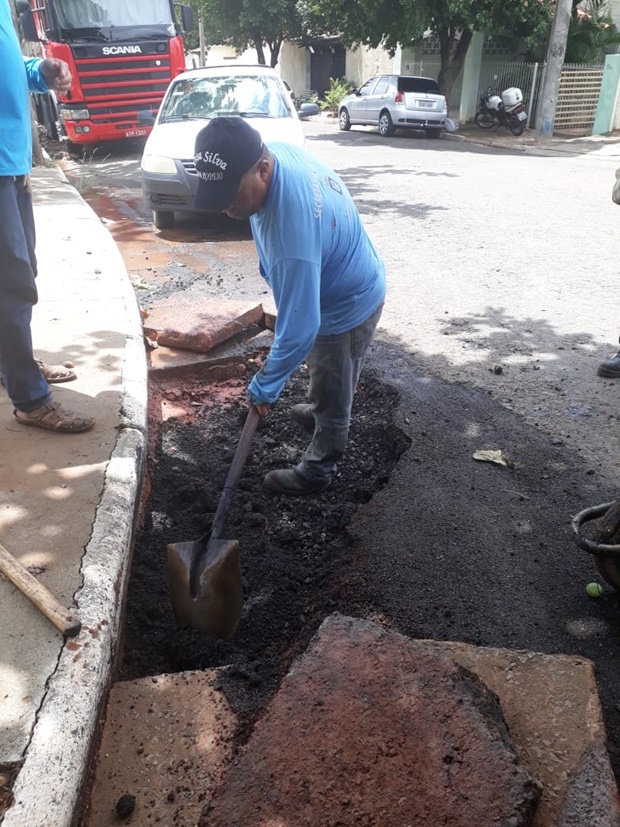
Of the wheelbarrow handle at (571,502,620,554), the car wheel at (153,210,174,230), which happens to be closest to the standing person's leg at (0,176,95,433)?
the wheelbarrow handle at (571,502,620,554)

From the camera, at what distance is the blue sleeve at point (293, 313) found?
94.3 inches

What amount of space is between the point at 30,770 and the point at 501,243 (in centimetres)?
689

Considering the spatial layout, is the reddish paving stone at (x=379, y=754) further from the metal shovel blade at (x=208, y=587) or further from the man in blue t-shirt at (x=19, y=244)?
the man in blue t-shirt at (x=19, y=244)

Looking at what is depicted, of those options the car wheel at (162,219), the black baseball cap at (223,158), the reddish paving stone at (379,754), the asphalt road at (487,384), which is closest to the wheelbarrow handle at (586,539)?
the asphalt road at (487,384)

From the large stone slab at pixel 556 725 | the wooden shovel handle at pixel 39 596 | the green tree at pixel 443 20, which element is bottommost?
the large stone slab at pixel 556 725

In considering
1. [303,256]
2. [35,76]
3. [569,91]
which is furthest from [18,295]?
[569,91]

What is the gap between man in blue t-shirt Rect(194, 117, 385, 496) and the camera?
2264 mm

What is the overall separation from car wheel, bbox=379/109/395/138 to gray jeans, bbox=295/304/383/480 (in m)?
17.0

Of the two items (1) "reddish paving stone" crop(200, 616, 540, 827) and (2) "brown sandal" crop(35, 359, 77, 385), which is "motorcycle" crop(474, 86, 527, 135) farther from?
(1) "reddish paving stone" crop(200, 616, 540, 827)

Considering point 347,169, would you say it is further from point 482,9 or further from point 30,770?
point 30,770

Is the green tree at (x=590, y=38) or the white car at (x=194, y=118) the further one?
the green tree at (x=590, y=38)

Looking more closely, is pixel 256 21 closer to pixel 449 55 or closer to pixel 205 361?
pixel 449 55

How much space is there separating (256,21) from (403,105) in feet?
45.4

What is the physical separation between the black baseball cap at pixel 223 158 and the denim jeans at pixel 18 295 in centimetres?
112
